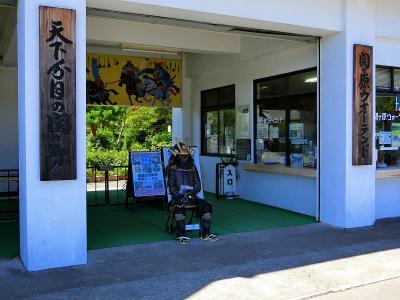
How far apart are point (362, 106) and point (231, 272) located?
152 inches

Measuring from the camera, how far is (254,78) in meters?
10.2

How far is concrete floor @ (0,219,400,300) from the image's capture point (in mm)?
4688

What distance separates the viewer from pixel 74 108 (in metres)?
5.46

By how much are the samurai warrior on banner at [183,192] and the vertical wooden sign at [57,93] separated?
1.98m

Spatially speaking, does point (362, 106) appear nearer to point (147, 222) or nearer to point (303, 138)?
point (303, 138)

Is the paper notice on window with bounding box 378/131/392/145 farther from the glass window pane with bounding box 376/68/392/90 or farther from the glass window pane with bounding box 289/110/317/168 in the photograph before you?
the glass window pane with bounding box 289/110/317/168

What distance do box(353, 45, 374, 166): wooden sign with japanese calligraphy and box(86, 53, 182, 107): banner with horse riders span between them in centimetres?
586

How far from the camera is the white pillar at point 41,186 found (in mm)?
5266

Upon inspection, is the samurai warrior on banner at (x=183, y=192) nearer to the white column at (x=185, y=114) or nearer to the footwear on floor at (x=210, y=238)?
the footwear on floor at (x=210, y=238)

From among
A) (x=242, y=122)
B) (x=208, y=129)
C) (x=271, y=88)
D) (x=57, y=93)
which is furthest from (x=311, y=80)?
(x=57, y=93)

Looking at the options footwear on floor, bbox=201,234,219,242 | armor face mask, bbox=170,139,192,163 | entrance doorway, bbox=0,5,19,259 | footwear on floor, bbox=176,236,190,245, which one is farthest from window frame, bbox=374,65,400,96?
entrance doorway, bbox=0,5,19,259

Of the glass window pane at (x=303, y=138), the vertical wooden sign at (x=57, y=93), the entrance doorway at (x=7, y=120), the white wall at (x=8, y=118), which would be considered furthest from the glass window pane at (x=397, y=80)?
the white wall at (x=8, y=118)

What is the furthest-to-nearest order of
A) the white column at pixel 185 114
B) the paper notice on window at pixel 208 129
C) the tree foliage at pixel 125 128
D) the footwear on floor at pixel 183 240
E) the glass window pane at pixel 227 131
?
the tree foliage at pixel 125 128 → the white column at pixel 185 114 → the paper notice on window at pixel 208 129 → the glass window pane at pixel 227 131 → the footwear on floor at pixel 183 240

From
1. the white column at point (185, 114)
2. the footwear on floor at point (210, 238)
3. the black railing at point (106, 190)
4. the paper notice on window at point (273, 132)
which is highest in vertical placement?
the white column at point (185, 114)
